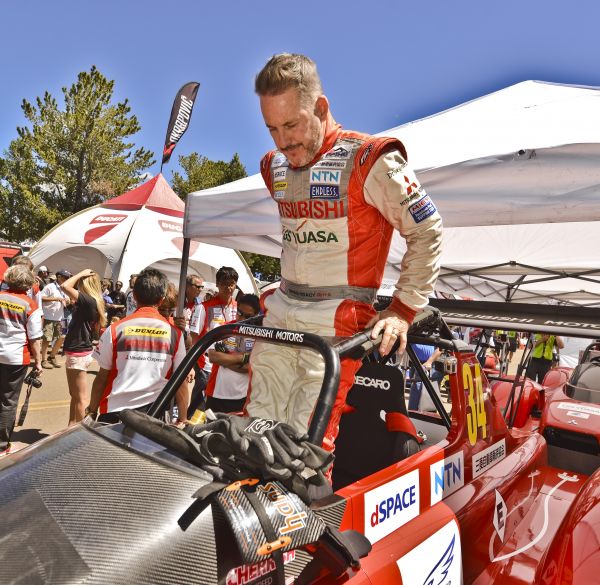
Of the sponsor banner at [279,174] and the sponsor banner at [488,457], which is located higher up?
the sponsor banner at [279,174]

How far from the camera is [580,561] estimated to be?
1.55 meters

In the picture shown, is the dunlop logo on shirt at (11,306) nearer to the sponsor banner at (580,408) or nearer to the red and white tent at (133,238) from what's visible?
the sponsor banner at (580,408)

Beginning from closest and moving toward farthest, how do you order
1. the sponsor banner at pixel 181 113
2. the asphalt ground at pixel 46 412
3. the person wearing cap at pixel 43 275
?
the asphalt ground at pixel 46 412 < the sponsor banner at pixel 181 113 < the person wearing cap at pixel 43 275

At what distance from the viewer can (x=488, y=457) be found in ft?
6.84

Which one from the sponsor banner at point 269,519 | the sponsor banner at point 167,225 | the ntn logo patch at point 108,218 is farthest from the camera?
the ntn logo patch at point 108,218

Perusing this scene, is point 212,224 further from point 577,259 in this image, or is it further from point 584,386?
point 577,259

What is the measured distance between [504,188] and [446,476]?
1.89 metres

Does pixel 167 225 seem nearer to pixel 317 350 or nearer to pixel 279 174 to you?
pixel 279 174

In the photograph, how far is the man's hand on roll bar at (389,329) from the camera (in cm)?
152

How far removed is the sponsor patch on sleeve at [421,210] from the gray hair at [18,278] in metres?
4.10

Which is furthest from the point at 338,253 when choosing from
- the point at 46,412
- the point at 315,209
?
the point at 46,412

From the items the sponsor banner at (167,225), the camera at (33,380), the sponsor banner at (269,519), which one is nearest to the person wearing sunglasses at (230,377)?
the camera at (33,380)

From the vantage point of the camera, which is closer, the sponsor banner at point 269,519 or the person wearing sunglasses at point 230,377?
the sponsor banner at point 269,519

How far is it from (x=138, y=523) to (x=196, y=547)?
13cm
